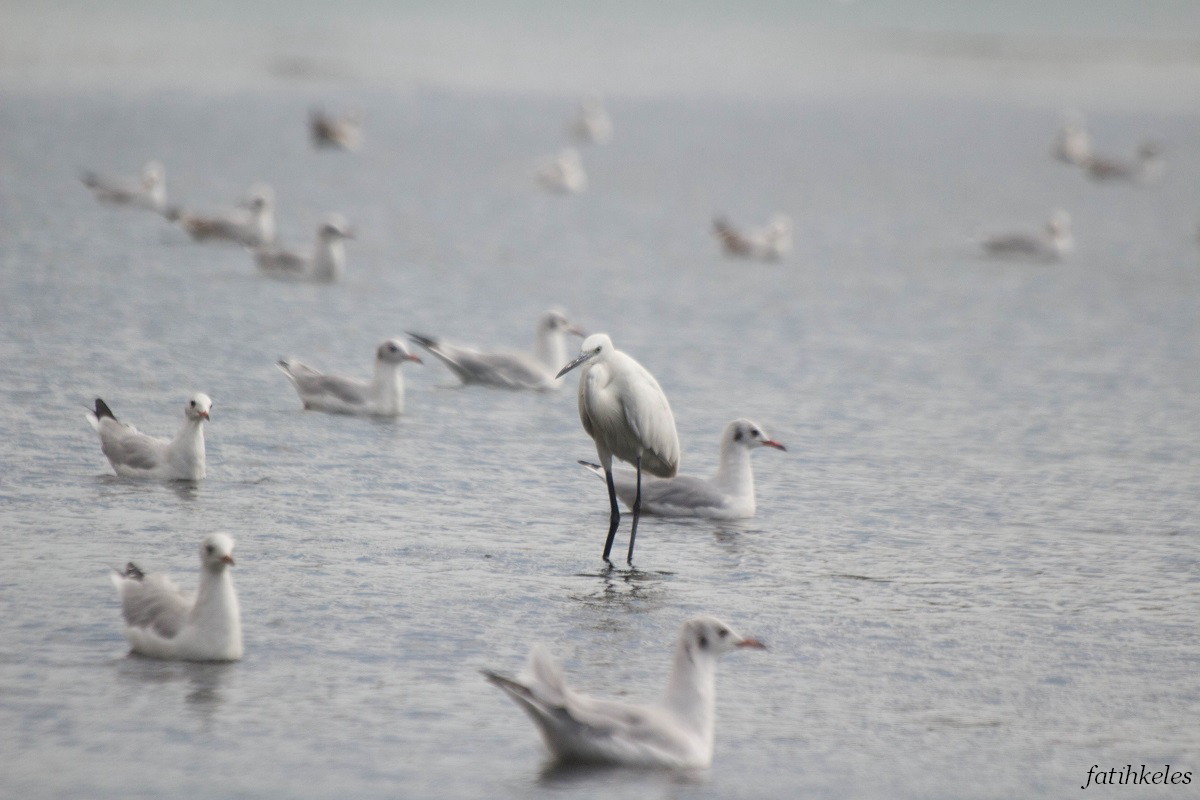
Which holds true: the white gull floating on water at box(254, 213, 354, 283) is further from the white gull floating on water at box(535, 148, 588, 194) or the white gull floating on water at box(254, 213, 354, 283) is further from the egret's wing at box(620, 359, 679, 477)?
the white gull floating on water at box(535, 148, 588, 194)

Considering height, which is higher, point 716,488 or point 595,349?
point 595,349

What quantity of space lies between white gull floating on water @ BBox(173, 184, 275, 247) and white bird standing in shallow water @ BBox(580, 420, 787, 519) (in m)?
13.0

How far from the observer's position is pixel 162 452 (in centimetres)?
1219

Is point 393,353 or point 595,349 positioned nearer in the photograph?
point 595,349

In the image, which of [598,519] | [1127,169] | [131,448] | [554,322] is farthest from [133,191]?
[1127,169]

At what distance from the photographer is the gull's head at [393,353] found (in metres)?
14.9

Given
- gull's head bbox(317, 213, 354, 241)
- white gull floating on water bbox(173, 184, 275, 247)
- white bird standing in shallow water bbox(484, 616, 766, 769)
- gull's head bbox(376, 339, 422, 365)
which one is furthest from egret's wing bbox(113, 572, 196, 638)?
white gull floating on water bbox(173, 184, 275, 247)

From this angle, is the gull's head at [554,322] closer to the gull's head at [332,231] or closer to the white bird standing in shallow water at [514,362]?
the white bird standing in shallow water at [514,362]

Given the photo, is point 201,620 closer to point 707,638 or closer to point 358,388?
point 707,638

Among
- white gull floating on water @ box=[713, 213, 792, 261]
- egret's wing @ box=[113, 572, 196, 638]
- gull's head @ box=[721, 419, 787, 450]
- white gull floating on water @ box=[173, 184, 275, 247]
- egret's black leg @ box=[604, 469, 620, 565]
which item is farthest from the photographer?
white gull floating on water @ box=[713, 213, 792, 261]

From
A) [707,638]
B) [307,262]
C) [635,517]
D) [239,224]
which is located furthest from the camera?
[239,224]

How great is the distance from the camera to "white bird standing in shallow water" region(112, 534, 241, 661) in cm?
850

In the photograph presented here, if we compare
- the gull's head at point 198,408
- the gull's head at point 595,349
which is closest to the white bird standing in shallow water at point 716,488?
the gull's head at point 595,349

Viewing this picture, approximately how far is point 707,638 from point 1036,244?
72.5ft
